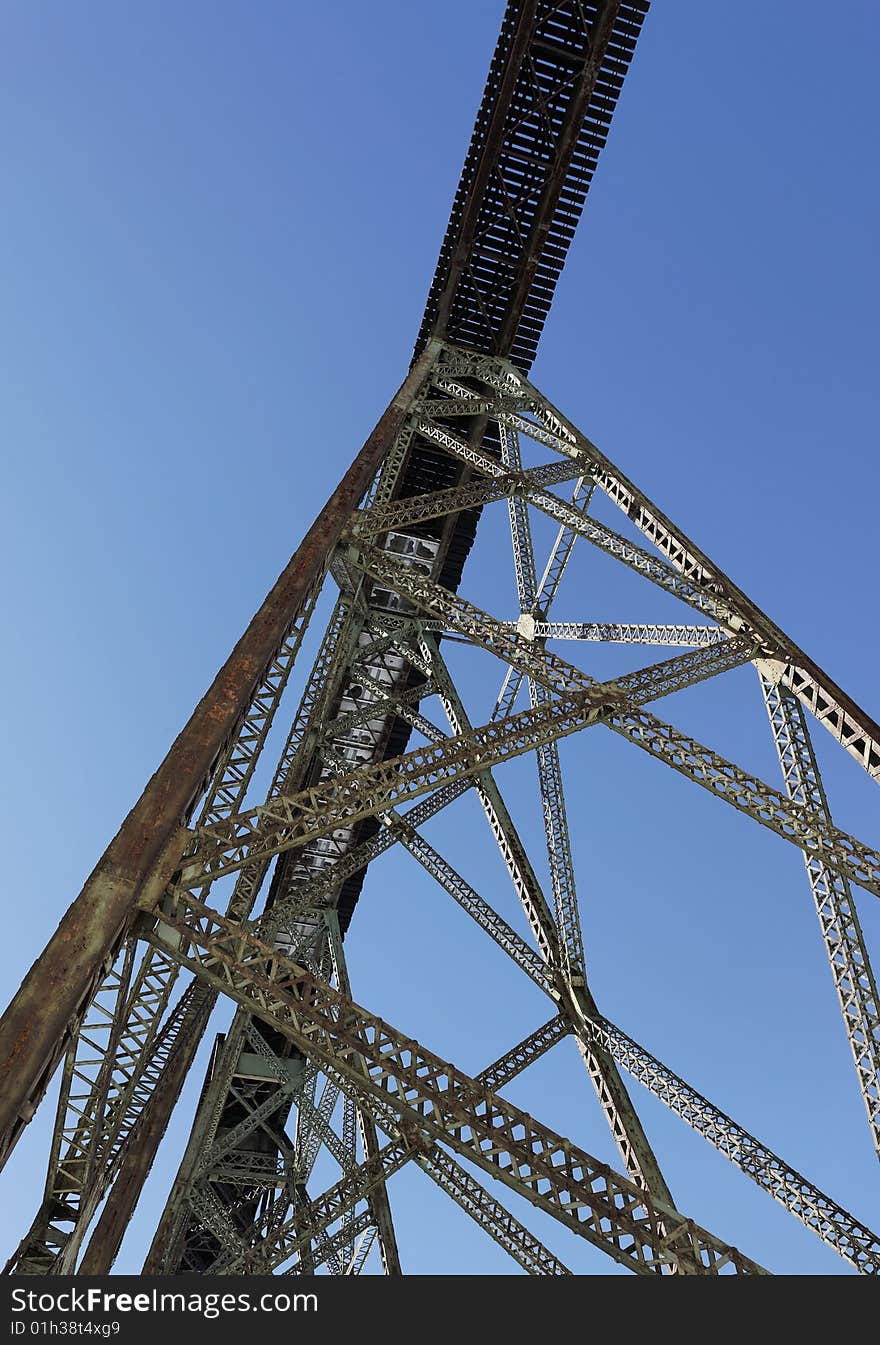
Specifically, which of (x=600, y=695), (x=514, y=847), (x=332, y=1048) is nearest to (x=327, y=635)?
(x=514, y=847)

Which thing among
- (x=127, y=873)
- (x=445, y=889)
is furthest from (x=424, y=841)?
(x=127, y=873)

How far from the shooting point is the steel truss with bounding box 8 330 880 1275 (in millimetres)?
6258

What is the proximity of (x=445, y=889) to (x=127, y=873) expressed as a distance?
7390 millimetres

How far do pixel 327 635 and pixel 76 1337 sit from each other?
31.6 feet

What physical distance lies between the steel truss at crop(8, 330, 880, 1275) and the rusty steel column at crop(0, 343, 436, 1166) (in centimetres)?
19

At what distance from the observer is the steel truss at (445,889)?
20.5 ft

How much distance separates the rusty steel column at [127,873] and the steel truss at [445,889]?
0.61 ft

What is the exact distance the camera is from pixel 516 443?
49.1 feet

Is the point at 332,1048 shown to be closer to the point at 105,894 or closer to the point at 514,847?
the point at 105,894

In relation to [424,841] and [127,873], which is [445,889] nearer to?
[424,841]

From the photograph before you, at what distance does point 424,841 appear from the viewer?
14203 mm

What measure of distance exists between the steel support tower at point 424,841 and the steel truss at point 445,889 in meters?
0.03

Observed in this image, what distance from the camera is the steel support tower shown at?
20.3ft

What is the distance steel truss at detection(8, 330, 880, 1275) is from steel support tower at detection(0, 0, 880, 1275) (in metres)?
0.03
